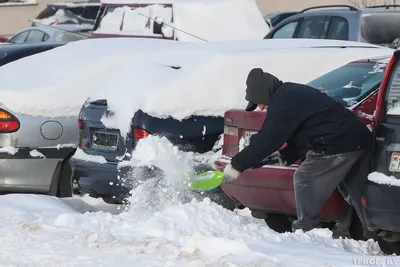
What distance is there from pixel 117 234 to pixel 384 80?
2.07m

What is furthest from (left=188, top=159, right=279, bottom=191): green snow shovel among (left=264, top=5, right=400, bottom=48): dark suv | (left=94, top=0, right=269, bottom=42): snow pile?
(left=94, top=0, right=269, bottom=42): snow pile

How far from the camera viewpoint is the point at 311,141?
631 cm

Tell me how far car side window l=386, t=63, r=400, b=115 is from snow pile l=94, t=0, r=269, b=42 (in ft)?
24.0

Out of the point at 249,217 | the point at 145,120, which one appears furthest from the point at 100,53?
the point at 249,217

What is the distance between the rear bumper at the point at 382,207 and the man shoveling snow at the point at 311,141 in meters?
0.16

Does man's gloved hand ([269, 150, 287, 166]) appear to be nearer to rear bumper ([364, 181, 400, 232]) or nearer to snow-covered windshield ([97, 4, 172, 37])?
rear bumper ([364, 181, 400, 232])

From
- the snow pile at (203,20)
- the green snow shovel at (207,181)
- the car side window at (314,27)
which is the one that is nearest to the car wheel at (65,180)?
the green snow shovel at (207,181)

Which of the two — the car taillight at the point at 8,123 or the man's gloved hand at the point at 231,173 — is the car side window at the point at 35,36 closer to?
the car taillight at the point at 8,123

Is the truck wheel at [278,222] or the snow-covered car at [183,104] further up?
the snow-covered car at [183,104]

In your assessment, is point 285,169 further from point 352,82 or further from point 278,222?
point 352,82

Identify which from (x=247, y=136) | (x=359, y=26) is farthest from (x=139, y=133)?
(x=359, y=26)

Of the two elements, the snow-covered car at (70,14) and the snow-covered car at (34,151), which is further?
the snow-covered car at (70,14)

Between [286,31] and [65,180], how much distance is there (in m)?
4.86

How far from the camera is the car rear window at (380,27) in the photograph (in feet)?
38.0
